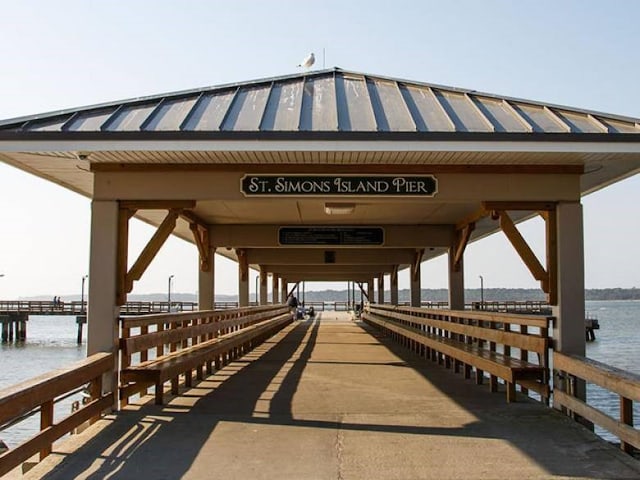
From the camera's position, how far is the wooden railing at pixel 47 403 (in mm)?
4871

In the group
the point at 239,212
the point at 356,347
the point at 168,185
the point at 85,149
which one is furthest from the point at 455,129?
the point at 356,347

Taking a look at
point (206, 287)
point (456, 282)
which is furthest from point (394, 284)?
point (206, 287)

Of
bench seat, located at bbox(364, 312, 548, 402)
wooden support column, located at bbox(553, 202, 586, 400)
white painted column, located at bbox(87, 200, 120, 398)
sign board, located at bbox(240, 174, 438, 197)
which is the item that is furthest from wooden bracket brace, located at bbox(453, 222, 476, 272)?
white painted column, located at bbox(87, 200, 120, 398)

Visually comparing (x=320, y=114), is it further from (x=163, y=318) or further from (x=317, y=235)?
(x=317, y=235)

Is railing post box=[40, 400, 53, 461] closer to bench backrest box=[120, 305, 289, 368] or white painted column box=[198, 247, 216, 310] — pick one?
bench backrest box=[120, 305, 289, 368]

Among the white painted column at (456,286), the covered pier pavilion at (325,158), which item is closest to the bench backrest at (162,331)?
the covered pier pavilion at (325,158)

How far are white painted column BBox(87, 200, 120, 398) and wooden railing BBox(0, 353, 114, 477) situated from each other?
1110 mm

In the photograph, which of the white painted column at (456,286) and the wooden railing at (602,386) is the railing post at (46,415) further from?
the white painted column at (456,286)

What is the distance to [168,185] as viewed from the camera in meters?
9.20

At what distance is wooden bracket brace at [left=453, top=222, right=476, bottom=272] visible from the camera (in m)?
15.4

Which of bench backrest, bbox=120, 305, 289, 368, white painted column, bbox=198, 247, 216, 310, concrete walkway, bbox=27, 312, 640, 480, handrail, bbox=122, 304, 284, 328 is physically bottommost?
concrete walkway, bbox=27, 312, 640, 480

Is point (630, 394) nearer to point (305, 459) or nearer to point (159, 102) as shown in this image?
point (305, 459)

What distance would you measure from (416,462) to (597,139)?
4278 mm

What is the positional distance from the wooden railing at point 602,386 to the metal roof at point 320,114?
2.55 meters
